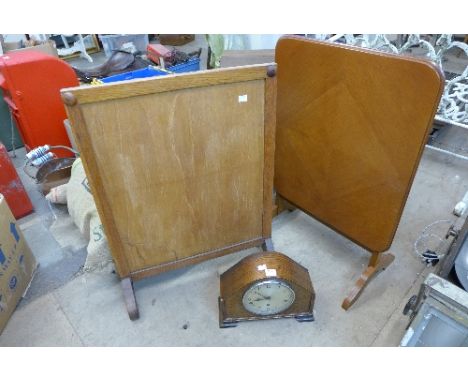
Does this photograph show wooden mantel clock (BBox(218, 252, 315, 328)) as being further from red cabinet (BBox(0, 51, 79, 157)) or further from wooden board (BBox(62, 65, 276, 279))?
red cabinet (BBox(0, 51, 79, 157))

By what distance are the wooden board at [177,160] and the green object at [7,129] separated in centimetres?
210

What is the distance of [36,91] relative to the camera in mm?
2398

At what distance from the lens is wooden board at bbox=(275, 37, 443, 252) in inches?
47.0

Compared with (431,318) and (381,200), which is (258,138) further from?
(431,318)

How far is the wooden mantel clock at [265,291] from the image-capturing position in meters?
1.41

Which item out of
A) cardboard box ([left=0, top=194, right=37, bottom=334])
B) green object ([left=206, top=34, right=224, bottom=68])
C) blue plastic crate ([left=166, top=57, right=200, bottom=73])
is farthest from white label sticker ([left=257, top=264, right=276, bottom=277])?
blue plastic crate ([left=166, top=57, right=200, bottom=73])

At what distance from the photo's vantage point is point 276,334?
5.01 feet

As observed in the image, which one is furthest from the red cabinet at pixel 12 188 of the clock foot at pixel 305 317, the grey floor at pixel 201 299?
the clock foot at pixel 305 317

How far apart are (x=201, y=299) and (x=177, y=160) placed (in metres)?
0.75

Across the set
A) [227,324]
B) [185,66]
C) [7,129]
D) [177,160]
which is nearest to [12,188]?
[7,129]

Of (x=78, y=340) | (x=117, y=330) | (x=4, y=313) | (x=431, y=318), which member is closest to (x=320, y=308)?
(x=431, y=318)

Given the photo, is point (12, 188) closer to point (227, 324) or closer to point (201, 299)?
point (201, 299)

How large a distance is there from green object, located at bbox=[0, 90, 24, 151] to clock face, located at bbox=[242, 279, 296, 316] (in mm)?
2580

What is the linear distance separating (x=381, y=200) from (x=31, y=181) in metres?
2.47
